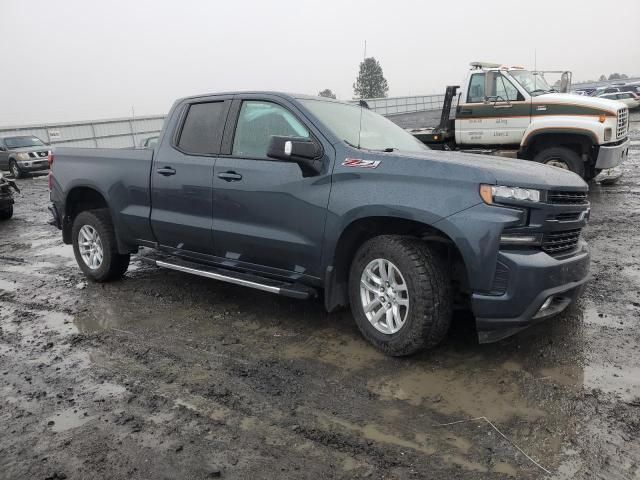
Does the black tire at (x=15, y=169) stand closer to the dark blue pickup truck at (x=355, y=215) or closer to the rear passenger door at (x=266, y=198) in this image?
the dark blue pickup truck at (x=355, y=215)

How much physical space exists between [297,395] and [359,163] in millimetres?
1647

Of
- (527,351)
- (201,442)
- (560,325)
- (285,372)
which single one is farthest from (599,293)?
(201,442)

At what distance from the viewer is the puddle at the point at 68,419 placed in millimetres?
3061

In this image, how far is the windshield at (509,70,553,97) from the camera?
1044cm

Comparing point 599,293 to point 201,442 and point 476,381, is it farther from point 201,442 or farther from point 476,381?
point 201,442

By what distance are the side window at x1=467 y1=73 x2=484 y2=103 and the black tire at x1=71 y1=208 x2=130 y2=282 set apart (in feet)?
25.7

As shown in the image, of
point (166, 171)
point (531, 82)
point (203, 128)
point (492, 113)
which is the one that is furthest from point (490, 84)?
point (166, 171)

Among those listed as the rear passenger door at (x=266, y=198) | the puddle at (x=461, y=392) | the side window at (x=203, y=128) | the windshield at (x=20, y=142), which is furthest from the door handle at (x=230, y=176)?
the windshield at (x=20, y=142)

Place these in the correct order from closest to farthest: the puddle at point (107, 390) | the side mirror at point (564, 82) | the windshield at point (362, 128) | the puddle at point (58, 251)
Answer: the puddle at point (107, 390) → the windshield at point (362, 128) → the puddle at point (58, 251) → the side mirror at point (564, 82)

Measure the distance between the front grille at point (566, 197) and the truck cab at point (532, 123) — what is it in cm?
643

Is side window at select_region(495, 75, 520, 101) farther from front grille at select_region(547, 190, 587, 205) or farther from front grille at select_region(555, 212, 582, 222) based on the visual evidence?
front grille at select_region(555, 212, 582, 222)

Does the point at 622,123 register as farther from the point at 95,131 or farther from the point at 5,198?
the point at 95,131

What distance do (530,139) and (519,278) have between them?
303 inches

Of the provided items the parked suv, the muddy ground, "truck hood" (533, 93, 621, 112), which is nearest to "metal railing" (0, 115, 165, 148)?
the parked suv
